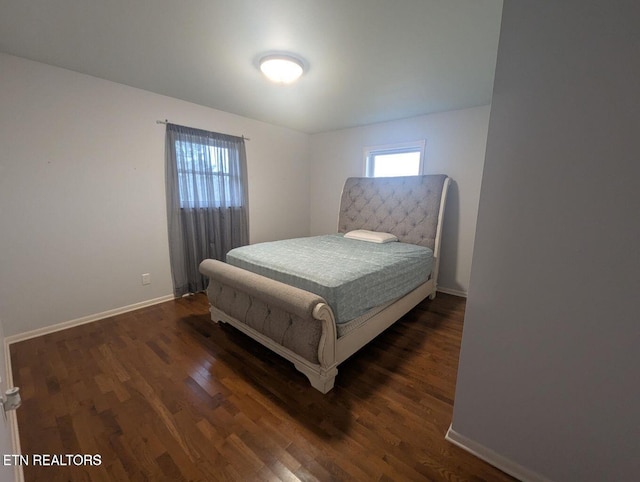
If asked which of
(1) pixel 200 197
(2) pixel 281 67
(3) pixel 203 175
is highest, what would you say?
(2) pixel 281 67

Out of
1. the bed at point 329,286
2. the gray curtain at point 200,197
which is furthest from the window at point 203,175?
the bed at point 329,286

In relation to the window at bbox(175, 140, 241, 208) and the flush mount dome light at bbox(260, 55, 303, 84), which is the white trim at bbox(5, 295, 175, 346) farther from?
the flush mount dome light at bbox(260, 55, 303, 84)

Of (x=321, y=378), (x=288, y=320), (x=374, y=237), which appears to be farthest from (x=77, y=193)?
(x=374, y=237)

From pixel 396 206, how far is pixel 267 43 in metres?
2.47

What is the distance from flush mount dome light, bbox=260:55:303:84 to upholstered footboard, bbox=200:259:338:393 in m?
1.71

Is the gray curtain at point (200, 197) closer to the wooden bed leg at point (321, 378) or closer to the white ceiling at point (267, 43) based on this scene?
the white ceiling at point (267, 43)

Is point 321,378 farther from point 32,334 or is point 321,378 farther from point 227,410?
point 32,334

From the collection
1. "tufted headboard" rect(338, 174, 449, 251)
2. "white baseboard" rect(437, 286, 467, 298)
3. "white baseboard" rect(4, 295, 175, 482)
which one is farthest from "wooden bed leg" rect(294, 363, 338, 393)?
"white baseboard" rect(437, 286, 467, 298)

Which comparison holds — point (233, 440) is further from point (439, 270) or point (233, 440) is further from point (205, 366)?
point (439, 270)

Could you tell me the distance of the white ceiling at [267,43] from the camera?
149 cm

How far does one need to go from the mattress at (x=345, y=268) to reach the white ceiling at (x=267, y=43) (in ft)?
5.48

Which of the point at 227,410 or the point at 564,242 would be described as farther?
the point at 227,410

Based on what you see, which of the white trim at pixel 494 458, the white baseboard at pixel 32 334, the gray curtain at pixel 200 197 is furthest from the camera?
the gray curtain at pixel 200 197

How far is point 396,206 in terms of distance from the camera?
3.56m
